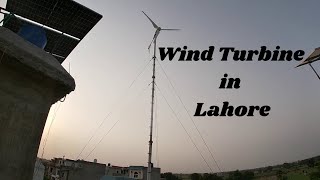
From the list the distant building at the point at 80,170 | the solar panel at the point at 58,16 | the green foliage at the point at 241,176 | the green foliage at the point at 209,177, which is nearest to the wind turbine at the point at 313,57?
the solar panel at the point at 58,16

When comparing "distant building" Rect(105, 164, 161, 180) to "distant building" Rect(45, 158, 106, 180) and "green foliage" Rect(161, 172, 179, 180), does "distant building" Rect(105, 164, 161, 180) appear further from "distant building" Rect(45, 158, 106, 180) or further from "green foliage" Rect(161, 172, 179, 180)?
"green foliage" Rect(161, 172, 179, 180)

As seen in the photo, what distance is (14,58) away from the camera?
5230mm

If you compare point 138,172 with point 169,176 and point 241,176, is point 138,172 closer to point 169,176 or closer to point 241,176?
point 169,176

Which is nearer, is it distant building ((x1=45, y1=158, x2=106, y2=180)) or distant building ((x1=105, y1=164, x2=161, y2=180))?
distant building ((x1=45, y1=158, x2=106, y2=180))

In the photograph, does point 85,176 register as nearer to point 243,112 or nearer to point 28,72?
point 243,112

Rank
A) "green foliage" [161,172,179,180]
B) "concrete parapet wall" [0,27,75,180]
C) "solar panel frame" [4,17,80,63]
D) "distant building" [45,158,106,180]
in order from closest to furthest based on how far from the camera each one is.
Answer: "concrete parapet wall" [0,27,75,180]
"solar panel frame" [4,17,80,63]
"distant building" [45,158,106,180]
"green foliage" [161,172,179,180]

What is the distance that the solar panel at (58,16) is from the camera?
927 centimetres

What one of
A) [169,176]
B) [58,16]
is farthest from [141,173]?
[58,16]

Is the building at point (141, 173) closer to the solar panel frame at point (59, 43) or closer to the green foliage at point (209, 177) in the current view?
the green foliage at point (209, 177)

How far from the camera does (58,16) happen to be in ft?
31.1

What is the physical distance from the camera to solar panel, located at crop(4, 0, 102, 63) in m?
9.27

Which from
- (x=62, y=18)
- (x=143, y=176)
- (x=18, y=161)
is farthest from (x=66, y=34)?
(x=143, y=176)

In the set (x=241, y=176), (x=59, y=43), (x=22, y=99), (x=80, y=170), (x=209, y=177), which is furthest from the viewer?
(x=241, y=176)

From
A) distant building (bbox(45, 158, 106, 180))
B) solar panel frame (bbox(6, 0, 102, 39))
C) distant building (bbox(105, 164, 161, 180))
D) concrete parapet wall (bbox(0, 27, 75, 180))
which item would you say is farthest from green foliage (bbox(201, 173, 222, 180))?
concrete parapet wall (bbox(0, 27, 75, 180))
